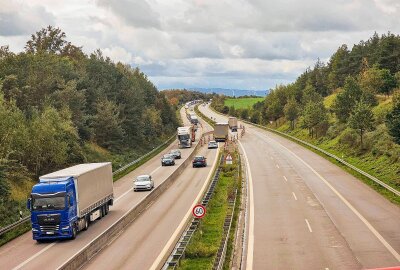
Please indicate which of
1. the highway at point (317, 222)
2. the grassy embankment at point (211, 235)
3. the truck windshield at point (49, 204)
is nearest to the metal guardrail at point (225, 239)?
the grassy embankment at point (211, 235)

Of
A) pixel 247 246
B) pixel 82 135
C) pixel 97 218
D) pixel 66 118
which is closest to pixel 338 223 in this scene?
pixel 247 246

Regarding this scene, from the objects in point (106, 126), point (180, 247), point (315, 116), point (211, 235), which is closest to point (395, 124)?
point (211, 235)

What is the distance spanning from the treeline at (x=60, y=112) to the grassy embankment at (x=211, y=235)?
14580 millimetres

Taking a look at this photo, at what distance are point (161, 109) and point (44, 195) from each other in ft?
336

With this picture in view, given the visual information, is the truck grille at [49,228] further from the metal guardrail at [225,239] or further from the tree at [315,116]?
the tree at [315,116]

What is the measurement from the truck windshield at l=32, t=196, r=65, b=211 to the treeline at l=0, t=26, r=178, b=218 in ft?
24.6

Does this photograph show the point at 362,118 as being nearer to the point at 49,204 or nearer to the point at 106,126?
the point at 106,126

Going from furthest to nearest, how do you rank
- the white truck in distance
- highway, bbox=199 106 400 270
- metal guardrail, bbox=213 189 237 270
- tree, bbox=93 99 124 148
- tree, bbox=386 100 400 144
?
the white truck in distance → tree, bbox=93 99 124 148 → tree, bbox=386 100 400 144 → highway, bbox=199 106 400 270 → metal guardrail, bbox=213 189 237 270

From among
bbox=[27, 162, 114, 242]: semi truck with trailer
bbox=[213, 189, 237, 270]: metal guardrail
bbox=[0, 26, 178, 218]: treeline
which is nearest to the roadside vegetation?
bbox=[213, 189, 237, 270]: metal guardrail

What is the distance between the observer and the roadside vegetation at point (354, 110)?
55266 mm

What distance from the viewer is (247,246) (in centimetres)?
2748

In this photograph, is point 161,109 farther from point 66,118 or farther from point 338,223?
point 338,223

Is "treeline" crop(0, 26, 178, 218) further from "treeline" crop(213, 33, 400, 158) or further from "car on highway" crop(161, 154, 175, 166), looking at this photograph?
"treeline" crop(213, 33, 400, 158)

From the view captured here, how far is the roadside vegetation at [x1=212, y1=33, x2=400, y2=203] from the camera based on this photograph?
55.3 metres
